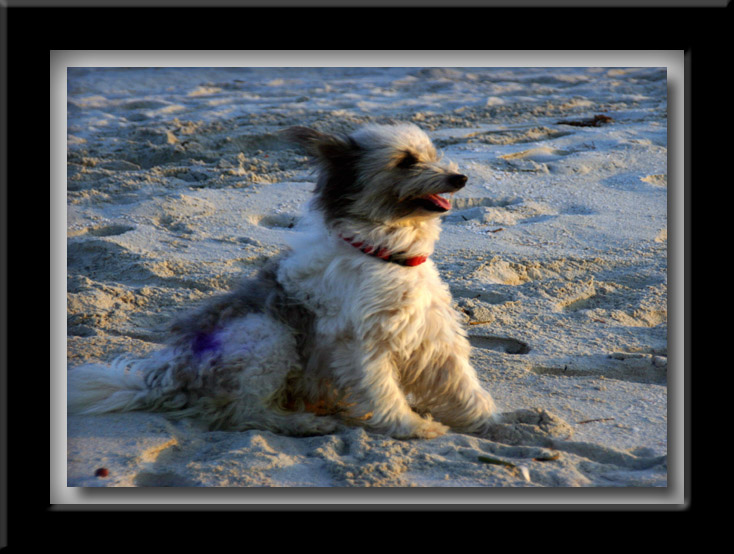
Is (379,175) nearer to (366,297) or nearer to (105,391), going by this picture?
(366,297)

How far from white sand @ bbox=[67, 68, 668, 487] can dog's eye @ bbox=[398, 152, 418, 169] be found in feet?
4.19

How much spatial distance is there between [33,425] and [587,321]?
337cm

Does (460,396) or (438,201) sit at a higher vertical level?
(438,201)

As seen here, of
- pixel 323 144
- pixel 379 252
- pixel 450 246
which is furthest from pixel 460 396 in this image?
pixel 450 246

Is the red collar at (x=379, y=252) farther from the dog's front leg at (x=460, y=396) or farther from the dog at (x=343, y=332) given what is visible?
the dog's front leg at (x=460, y=396)

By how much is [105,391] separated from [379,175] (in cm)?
168

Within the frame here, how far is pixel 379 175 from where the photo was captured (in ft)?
12.2

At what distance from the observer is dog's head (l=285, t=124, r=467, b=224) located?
373 cm

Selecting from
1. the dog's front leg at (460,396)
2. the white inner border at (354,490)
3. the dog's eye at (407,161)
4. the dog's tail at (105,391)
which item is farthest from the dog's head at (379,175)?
the dog's tail at (105,391)

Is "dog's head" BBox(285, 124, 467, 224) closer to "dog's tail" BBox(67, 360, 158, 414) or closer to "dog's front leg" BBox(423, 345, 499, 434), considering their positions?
"dog's front leg" BBox(423, 345, 499, 434)

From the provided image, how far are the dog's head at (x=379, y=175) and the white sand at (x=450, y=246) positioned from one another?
1064 millimetres

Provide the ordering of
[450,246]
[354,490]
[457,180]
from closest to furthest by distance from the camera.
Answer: [354,490] → [457,180] → [450,246]
